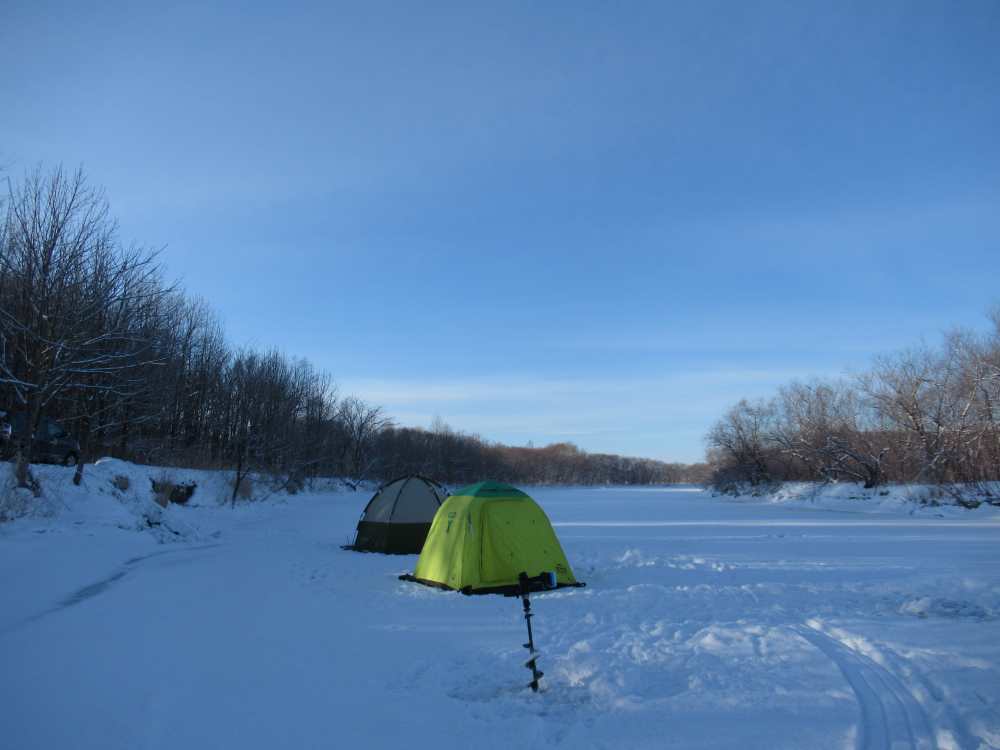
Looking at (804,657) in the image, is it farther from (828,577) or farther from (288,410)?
(288,410)

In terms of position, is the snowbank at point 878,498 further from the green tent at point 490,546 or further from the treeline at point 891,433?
the green tent at point 490,546

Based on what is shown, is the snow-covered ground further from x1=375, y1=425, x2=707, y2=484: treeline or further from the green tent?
x1=375, y1=425, x2=707, y2=484: treeline

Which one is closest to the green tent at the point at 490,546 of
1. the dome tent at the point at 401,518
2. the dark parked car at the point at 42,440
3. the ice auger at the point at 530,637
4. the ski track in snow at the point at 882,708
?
the ice auger at the point at 530,637

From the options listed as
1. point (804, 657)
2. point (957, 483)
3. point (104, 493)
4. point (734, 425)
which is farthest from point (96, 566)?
point (734, 425)

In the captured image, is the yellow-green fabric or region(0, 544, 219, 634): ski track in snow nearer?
region(0, 544, 219, 634): ski track in snow

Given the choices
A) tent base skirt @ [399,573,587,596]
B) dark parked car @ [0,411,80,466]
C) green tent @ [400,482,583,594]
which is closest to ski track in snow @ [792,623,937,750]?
tent base skirt @ [399,573,587,596]

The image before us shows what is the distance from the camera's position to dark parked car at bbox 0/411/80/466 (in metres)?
14.6

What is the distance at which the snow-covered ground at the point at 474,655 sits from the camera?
4.01m

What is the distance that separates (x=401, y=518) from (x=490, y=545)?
197 inches

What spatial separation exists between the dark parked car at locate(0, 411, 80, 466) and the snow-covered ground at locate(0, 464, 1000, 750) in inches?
194

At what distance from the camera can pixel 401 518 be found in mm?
13992

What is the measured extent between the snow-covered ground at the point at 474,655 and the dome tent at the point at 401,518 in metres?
2.25

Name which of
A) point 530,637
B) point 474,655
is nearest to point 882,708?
point 530,637

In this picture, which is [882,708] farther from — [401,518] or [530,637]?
[401,518]
